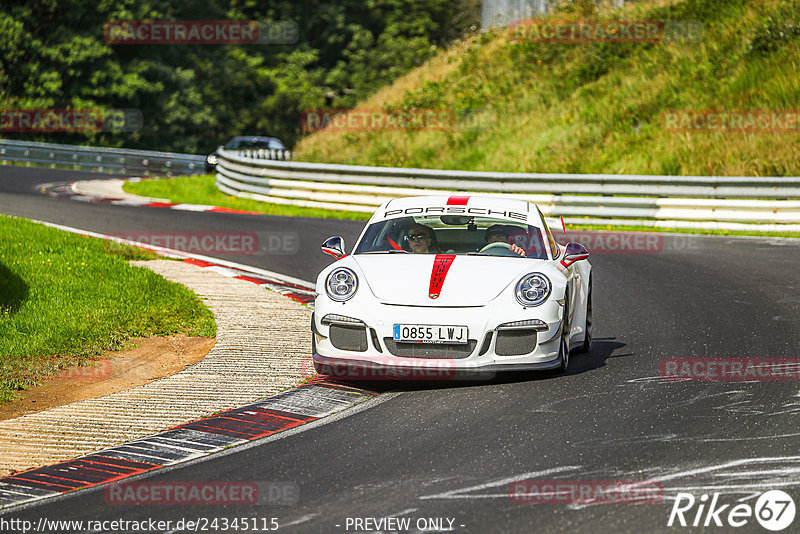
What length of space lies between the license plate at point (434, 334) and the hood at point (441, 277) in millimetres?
190

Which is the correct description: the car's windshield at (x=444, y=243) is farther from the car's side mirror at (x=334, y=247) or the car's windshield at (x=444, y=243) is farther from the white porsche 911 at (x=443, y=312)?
the car's side mirror at (x=334, y=247)

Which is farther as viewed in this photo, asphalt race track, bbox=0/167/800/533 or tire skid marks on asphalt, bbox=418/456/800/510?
tire skid marks on asphalt, bbox=418/456/800/510

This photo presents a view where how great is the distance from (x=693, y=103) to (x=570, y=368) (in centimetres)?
1737

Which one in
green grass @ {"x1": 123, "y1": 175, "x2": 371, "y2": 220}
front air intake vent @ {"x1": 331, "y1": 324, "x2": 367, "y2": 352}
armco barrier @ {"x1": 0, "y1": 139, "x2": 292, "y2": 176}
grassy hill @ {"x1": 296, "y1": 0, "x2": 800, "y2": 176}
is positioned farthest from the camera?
armco barrier @ {"x1": 0, "y1": 139, "x2": 292, "y2": 176}

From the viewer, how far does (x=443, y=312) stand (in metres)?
7.61

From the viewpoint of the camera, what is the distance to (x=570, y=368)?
8.43 m

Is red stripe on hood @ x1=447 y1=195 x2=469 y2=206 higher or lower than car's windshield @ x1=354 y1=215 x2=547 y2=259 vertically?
higher

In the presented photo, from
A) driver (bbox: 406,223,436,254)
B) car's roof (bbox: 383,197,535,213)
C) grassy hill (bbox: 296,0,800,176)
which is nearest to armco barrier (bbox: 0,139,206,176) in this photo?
grassy hill (bbox: 296,0,800,176)

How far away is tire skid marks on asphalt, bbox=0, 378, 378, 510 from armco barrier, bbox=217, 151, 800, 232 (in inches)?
488

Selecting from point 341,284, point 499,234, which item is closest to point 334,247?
point 341,284

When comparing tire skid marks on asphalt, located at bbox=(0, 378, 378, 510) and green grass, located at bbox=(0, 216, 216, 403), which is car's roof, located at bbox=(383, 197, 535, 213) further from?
green grass, located at bbox=(0, 216, 216, 403)

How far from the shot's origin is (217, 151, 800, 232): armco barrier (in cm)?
1845

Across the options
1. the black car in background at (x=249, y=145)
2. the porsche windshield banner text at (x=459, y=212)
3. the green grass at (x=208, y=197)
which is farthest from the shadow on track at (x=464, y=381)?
the black car in background at (x=249, y=145)

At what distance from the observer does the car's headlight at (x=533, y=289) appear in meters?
7.80
